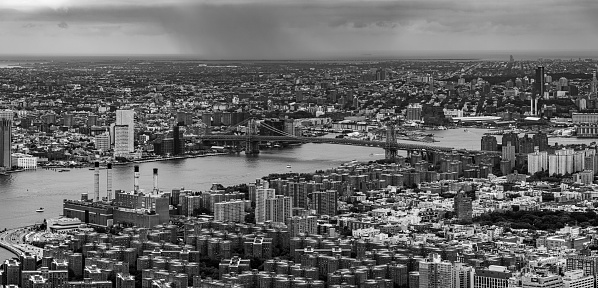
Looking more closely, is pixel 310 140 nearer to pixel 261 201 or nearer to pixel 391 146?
pixel 391 146

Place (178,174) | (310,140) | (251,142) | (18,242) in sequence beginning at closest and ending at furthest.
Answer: (18,242), (178,174), (251,142), (310,140)

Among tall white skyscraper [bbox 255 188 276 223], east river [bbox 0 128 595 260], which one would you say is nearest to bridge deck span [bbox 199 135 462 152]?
east river [bbox 0 128 595 260]

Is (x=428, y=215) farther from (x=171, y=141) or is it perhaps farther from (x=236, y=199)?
(x=171, y=141)

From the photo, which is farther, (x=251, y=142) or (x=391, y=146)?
(x=251, y=142)

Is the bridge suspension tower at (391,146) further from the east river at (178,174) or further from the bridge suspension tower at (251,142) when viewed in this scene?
the bridge suspension tower at (251,142)

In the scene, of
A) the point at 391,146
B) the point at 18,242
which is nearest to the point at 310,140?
the point at 391,146

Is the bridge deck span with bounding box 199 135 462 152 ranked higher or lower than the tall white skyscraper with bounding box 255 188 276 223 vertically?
higher

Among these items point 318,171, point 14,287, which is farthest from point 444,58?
point 14,287

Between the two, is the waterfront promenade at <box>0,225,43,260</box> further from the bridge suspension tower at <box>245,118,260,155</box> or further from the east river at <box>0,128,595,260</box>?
the bridge suspension tower at <box>245,118,260,155</box>
